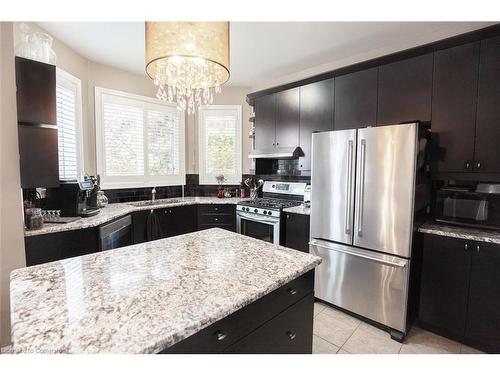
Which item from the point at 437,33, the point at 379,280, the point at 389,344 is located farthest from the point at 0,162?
the point at 437,33

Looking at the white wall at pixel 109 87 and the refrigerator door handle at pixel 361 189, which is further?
the white wall at pixel 109 87

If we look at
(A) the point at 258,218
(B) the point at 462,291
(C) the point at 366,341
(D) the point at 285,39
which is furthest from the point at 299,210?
(D) the point at 285,39

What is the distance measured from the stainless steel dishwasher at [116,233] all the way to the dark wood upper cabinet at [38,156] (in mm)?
592

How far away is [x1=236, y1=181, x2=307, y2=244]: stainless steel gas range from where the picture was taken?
2.98 m

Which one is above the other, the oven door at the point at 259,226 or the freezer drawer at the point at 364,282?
the oven door at the point at 259,226

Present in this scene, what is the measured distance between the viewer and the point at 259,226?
320 cm

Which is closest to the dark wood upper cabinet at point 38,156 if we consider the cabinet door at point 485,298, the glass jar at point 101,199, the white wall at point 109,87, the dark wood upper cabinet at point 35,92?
the dark wood upper cabinet at point 35,92

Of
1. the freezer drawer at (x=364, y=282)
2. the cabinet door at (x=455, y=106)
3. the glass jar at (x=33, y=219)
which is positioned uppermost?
the cabinet door at (x=455, y=106)

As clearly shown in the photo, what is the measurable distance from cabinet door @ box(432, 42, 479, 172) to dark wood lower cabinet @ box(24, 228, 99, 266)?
10.5 feet

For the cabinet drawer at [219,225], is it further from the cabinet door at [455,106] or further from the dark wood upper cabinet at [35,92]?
the cabinet door at [455,106]

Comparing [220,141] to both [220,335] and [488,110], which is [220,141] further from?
[220,335]

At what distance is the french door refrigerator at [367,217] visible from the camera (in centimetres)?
200

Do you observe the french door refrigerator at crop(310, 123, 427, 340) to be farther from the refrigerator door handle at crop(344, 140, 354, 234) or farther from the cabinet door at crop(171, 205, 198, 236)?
the cabinet door at crop(171, 205, 198, 236)

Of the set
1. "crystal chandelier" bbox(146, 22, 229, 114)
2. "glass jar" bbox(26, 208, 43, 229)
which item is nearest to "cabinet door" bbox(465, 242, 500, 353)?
"crystal chandelier" bbox(146, 22, 229, 114)
